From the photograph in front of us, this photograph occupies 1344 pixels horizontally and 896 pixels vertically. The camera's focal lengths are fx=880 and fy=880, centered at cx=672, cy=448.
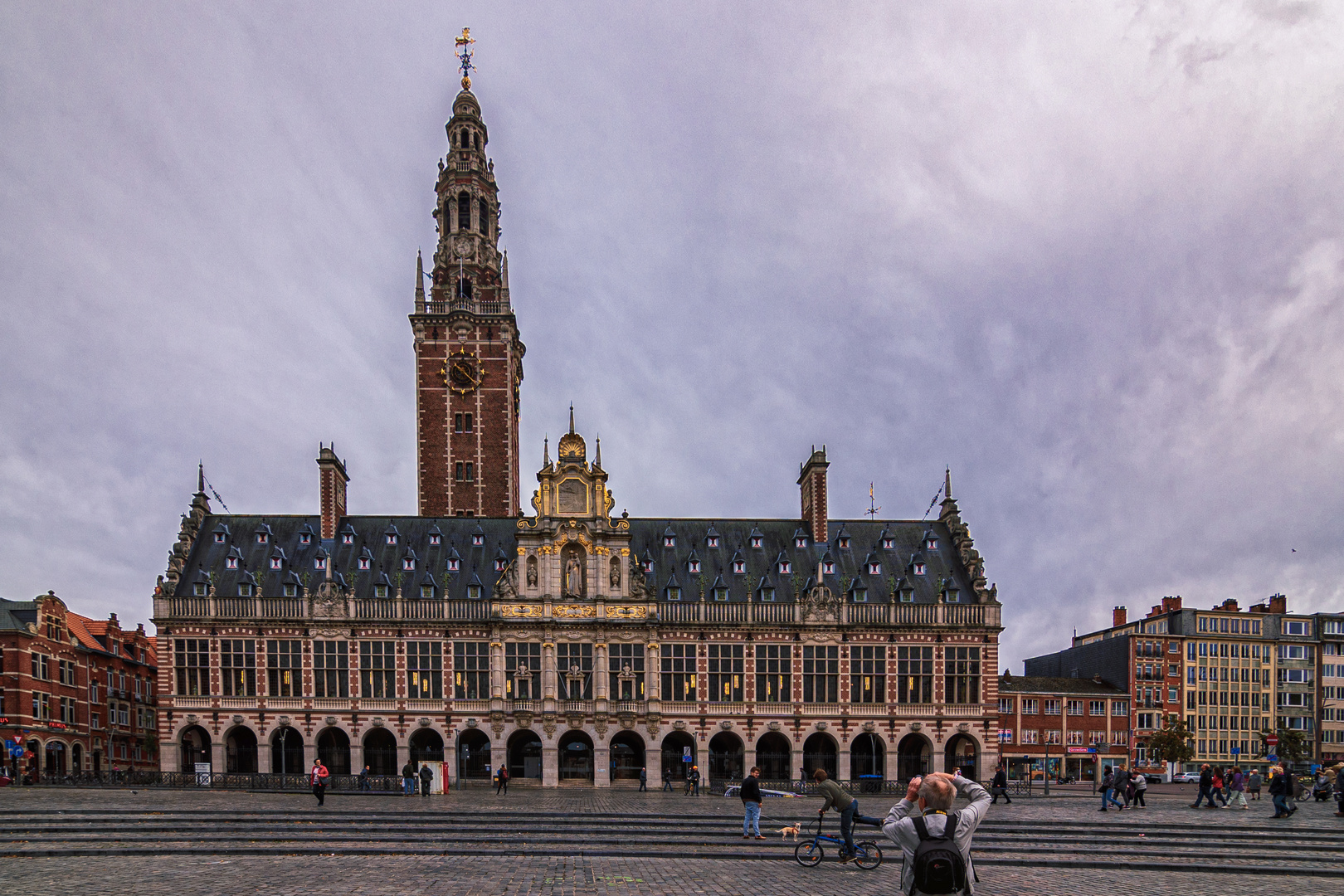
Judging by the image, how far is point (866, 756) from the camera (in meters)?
53.2

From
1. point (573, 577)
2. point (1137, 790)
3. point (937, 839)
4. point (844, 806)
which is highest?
point (937, 839)

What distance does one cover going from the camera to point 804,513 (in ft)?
198

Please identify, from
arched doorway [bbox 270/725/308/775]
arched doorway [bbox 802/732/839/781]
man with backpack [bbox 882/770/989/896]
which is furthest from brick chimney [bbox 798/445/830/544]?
man with backpack [bbox 882/770/989/896]

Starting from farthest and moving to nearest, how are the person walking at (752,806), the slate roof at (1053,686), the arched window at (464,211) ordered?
the arched window at (464,211)
the slate roof at (1053,686)
the person walking at (752,806)

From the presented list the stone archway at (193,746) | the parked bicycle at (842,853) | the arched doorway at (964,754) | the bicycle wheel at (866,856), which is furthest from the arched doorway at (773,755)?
the bicycle wheel at (866,856)

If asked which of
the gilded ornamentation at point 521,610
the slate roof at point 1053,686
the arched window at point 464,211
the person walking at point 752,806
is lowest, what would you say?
the slate roof at point 1053,686

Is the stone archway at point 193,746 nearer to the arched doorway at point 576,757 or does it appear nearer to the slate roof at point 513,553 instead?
the slate roof at point 513,553

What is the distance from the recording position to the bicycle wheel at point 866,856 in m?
20.6

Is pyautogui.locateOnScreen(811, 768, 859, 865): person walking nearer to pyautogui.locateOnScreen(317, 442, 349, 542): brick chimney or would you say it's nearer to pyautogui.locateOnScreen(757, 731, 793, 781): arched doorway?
pyautogui.locateOnScreen(757, 731, 793, 781): arched doorway

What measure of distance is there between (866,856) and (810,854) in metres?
1.31

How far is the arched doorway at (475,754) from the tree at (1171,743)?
53.1 meters

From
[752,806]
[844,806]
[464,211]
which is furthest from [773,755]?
[464,211]

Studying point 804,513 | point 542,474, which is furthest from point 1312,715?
point 542,474

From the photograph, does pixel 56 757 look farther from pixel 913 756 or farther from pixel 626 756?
pixel 913 756
